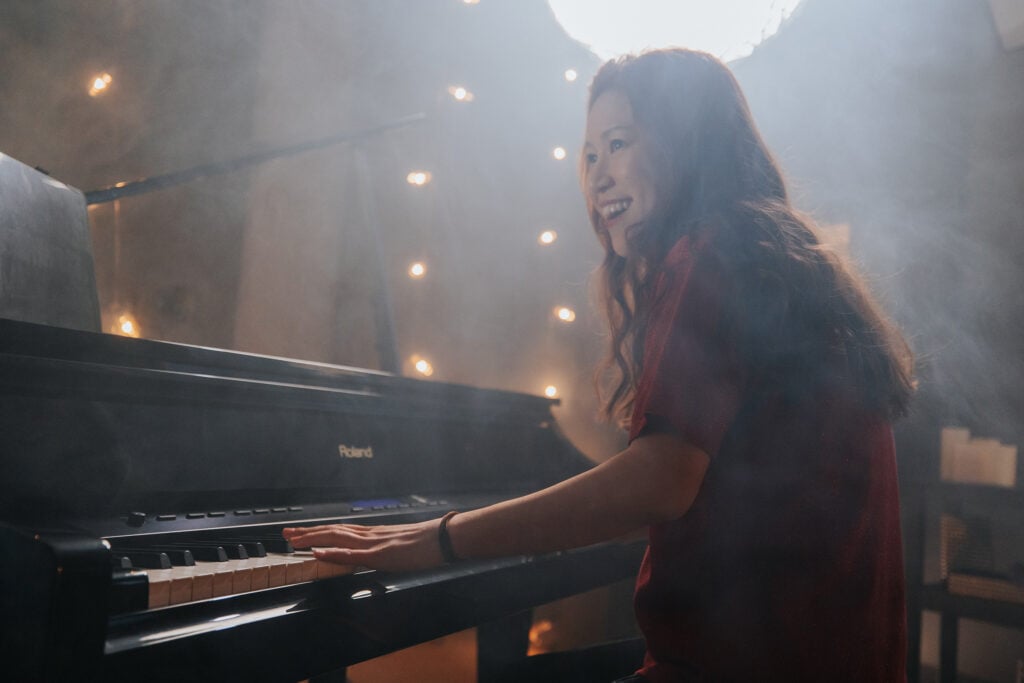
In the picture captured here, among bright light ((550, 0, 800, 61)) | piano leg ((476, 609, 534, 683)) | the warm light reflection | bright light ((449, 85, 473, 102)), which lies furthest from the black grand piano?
bright light ((449, 85, 473, 102))

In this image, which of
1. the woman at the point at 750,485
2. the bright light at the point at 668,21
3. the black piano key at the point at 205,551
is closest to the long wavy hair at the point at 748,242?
the woman at the point at 750,485

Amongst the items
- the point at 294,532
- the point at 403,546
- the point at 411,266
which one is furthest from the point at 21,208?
the point at 411,266

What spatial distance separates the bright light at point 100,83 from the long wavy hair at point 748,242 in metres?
1.68

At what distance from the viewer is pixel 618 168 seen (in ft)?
3.25

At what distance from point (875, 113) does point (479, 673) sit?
8.46 feet

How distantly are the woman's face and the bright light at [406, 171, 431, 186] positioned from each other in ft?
7.28

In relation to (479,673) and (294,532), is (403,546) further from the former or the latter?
(479,673)

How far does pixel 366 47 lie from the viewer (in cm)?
295

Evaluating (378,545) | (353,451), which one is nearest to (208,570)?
(378,545)

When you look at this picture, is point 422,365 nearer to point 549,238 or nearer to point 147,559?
point 549,238

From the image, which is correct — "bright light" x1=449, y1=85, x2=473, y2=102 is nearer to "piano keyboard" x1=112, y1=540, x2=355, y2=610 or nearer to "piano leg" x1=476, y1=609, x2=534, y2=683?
"piano leg" x1=476, y1=609, x2=534, y2=683

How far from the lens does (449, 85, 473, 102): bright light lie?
3256 millimetres

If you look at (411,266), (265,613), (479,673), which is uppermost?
(411,266)

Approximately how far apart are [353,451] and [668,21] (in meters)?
2.12
